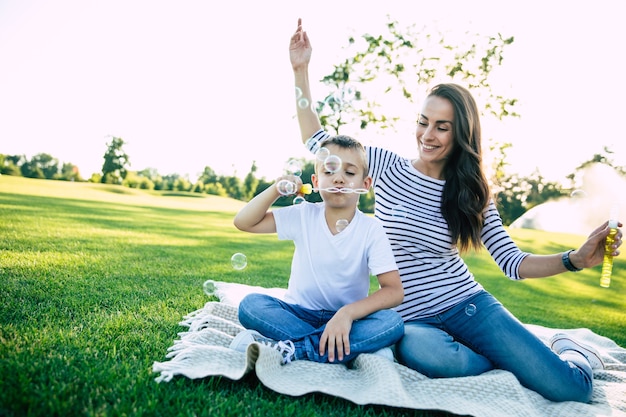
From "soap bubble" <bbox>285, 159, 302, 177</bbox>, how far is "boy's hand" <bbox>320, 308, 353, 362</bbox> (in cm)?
81

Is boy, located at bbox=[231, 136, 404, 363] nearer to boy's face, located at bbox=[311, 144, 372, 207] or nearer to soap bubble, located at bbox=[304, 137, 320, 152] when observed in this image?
boy's face, located at bbox=[311, 144, 372, 207]

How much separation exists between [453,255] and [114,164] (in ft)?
152

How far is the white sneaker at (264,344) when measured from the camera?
212cm

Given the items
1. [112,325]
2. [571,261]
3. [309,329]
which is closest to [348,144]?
[309,329]

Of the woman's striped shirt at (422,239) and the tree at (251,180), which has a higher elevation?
the tree at (251,180)

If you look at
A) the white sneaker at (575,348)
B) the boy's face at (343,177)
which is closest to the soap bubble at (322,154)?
the boy's face at (343,177)

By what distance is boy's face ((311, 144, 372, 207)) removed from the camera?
2.33 metres

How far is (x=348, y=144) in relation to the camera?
8.04 ft

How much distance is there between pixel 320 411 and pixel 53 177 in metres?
37.4

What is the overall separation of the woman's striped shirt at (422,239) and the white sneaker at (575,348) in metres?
0.46

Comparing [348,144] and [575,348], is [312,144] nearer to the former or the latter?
[348,144]

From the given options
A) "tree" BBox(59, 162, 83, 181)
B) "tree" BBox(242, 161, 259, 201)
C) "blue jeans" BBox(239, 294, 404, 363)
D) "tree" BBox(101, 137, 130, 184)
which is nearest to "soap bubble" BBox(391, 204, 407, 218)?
"blue jeans" BBox(239, 294, 404, 363)

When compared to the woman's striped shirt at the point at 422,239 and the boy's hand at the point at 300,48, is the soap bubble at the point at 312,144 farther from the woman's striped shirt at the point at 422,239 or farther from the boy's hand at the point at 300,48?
the boy's hand at the point at 300,48

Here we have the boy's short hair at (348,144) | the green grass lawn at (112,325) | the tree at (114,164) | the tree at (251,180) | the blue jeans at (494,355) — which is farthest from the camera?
Result: the tree at (114,164)
